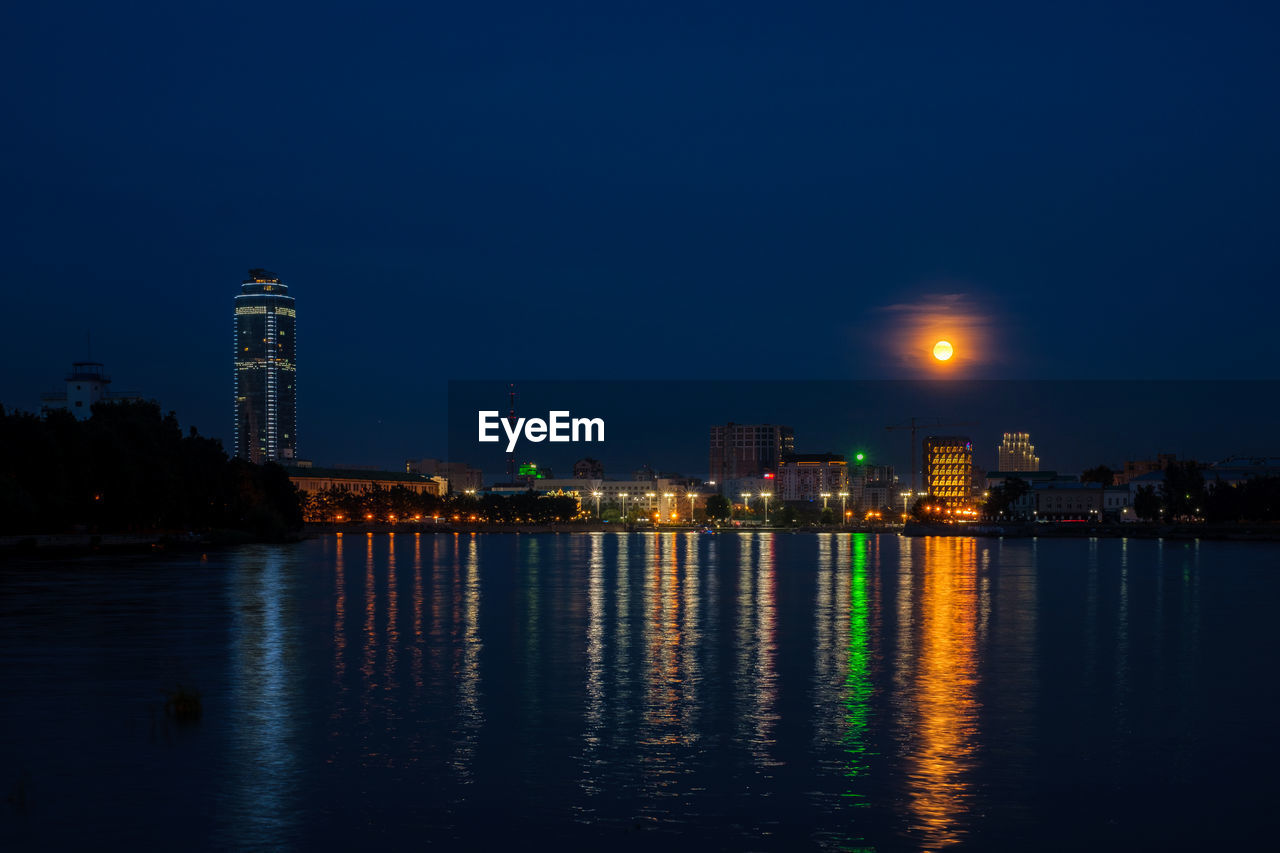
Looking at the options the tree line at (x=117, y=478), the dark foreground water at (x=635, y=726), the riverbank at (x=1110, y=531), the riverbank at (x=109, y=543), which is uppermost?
the tree line at (x=117, y=478)

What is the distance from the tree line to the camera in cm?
8144

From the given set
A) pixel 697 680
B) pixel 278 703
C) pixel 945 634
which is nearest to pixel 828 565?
pixel 945 634

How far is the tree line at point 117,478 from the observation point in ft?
267

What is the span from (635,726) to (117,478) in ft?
248

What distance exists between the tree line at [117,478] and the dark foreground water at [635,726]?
35.1 metres

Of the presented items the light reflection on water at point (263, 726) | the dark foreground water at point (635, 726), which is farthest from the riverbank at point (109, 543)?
the light reflection on water at point (263, 726)

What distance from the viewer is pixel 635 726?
2288cm

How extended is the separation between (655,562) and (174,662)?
205 ft

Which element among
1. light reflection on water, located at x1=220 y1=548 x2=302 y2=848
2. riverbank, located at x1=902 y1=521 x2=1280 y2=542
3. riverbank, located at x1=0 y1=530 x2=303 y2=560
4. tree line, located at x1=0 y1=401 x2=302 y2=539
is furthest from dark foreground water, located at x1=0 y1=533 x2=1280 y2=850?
riverbank, located at x1=902 y1=521 x2=1280 y2=542

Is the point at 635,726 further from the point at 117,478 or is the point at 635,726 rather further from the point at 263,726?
the point at 117,478

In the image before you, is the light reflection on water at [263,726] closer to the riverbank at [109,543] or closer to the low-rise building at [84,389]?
the riverbank at [109,543]

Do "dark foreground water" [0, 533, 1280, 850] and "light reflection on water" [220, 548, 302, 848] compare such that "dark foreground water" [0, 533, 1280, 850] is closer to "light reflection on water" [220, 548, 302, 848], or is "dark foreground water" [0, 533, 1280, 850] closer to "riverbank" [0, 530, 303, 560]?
"light reflection on water" [220, 548, 302, 848]

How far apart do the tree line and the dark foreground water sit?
35082 mm

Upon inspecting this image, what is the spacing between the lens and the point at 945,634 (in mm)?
39156
